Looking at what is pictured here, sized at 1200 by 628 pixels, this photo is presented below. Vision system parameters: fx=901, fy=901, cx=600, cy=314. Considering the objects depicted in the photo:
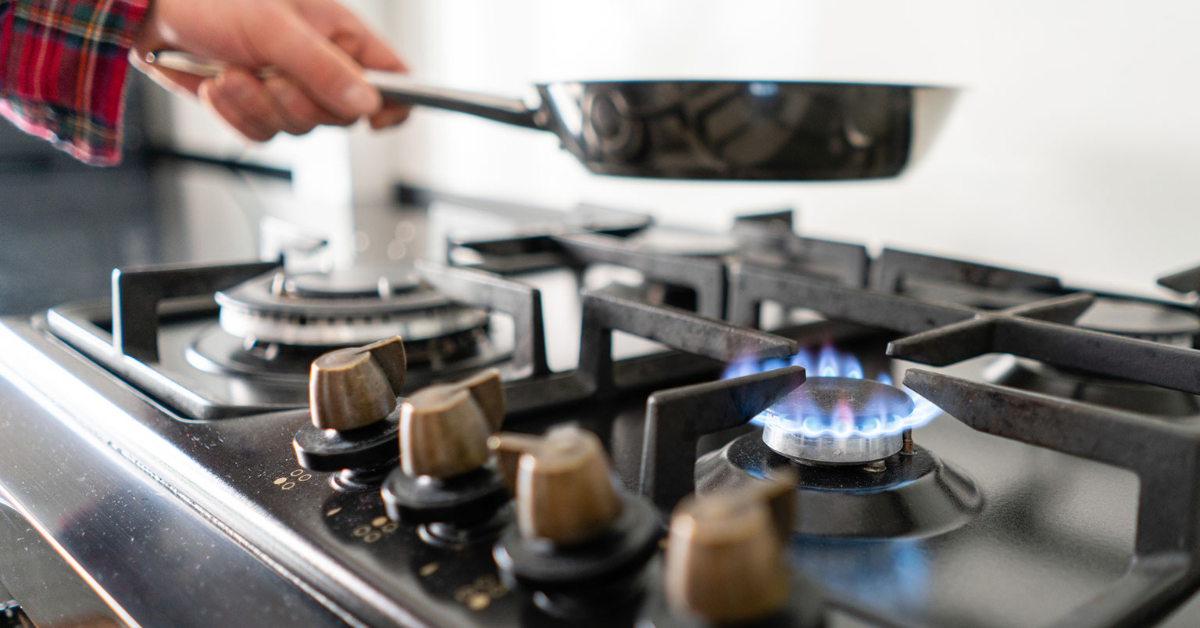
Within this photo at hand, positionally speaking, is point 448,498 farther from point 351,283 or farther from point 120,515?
point 351,283

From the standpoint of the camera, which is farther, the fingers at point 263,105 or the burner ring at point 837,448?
the fingers at point 263,105

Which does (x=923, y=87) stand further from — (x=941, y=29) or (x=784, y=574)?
(x=784, y=574)

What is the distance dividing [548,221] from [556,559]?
1.09 metres

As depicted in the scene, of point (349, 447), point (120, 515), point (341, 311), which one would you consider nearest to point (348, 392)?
point (349, 447)

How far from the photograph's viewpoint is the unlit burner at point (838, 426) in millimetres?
397

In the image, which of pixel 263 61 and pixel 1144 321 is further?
pixel 263 61

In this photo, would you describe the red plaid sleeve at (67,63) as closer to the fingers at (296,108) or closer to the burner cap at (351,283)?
the fingers at (296,108)

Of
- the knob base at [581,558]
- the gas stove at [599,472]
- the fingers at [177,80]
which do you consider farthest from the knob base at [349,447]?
the fingers at [177,80]

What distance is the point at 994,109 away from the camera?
87 cm

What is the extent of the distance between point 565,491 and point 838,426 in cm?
18

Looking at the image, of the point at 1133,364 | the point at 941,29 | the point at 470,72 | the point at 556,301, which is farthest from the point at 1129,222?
the point at 470,72

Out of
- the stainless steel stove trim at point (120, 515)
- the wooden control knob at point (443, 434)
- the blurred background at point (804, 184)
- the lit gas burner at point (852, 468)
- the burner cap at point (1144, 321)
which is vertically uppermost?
the blurred background at point (804, 184)

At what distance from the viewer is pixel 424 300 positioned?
2.19 feet

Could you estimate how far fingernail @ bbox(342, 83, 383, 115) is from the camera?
830 mm
